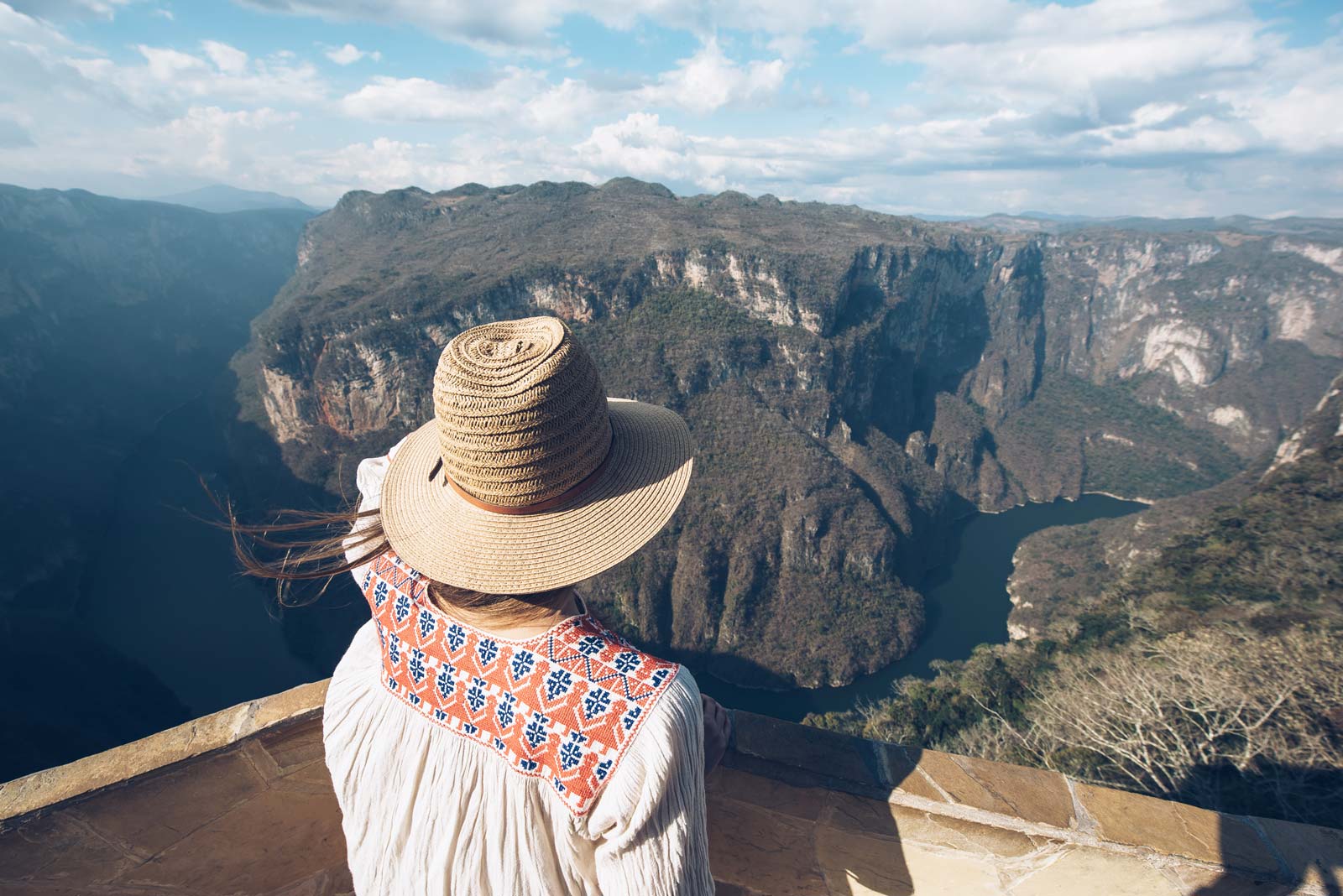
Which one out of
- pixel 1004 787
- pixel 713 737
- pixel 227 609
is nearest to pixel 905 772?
pixel 1004 787

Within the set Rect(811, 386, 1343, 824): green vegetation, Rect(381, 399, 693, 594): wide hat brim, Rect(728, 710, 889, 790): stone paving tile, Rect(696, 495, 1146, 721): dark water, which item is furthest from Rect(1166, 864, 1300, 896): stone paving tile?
Rect(696, 495, 1146, 721): dark water

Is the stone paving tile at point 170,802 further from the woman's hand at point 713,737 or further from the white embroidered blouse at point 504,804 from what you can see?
the woman's hand at point 713,737

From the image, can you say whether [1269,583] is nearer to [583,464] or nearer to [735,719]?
[735,719]

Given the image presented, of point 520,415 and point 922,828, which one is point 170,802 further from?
point 922,828

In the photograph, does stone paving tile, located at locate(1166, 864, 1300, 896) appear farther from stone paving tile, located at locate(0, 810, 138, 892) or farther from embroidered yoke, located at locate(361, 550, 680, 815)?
stone paving tile, located at locate(0, 810, 138, 892)

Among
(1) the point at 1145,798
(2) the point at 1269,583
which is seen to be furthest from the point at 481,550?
(2) the point at 1269,583

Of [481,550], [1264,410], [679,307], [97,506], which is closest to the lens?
[481,550]
